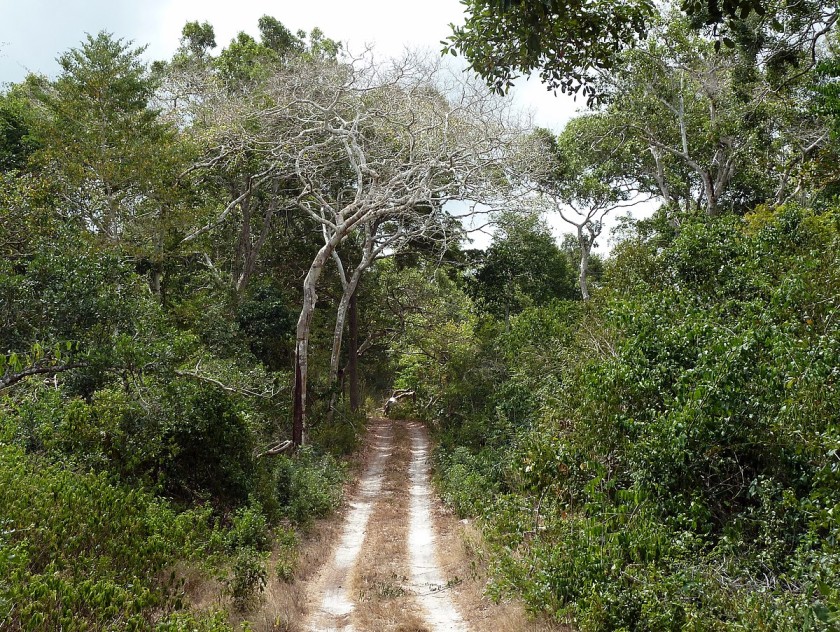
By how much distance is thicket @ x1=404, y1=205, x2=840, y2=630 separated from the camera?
213 inches

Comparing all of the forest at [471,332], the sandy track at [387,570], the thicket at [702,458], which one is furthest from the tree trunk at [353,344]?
the thicket at [702,458]

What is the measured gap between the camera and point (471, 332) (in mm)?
27797

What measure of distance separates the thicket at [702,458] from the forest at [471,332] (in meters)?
0.05

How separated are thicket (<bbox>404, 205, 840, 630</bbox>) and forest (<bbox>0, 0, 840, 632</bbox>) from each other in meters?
0.05

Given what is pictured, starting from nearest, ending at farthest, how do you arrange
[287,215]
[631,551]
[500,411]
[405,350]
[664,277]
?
[631,551] → [664,277] → [500,411] → [287,215] → [405,350]

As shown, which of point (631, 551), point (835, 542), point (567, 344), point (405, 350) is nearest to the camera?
point (835, 542)

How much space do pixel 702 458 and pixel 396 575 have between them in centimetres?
609

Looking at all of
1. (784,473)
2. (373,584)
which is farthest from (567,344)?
(784,473)

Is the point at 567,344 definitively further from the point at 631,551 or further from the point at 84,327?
the point at 84,327

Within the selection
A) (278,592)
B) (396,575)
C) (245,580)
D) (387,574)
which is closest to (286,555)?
(278,592)

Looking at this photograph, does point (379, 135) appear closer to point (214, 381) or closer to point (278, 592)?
point (214, 381)

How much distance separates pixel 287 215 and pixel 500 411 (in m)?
12.5

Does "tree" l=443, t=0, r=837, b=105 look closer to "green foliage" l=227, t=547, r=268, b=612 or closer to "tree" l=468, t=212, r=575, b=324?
"green foliage" l=227, t=547, r=268, b=612

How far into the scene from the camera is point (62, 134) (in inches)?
661
